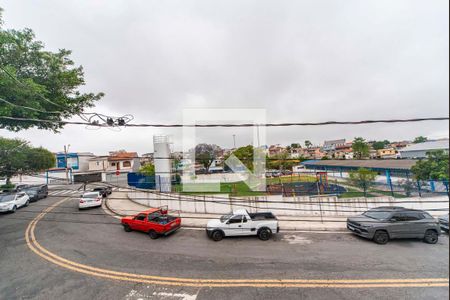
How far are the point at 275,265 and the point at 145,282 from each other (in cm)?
413

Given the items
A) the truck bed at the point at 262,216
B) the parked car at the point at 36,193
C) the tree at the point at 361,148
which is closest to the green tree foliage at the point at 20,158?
the parked car at the point at 36,193

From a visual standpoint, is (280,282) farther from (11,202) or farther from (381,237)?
(11,202)

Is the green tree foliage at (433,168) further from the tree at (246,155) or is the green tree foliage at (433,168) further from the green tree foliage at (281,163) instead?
the tree at (246,155)

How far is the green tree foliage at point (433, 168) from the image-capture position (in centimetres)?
1317

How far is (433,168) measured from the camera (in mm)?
13672

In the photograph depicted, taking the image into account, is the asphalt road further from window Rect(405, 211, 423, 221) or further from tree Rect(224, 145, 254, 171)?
tree Rect(224, 145, 254, 171)

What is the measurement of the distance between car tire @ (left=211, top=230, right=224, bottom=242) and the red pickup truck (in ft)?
7.27

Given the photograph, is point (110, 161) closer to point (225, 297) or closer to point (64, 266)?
point (64, 266)

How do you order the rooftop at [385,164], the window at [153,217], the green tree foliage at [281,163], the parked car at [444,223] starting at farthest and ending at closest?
the green tree foliage at [281,163], the rooftop at [385,164], the window at [153,217], the parked car at [444,223]

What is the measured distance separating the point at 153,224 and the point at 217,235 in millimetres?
3194

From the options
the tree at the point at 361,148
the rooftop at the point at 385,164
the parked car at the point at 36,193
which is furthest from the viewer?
the tree at the point at 361,148

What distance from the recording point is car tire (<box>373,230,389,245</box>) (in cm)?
755

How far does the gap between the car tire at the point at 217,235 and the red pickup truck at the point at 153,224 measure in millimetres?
2217

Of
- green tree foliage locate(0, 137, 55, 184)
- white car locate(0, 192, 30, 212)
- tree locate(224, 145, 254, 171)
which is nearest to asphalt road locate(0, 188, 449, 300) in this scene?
white car locate(0, 192, 30, 212)
